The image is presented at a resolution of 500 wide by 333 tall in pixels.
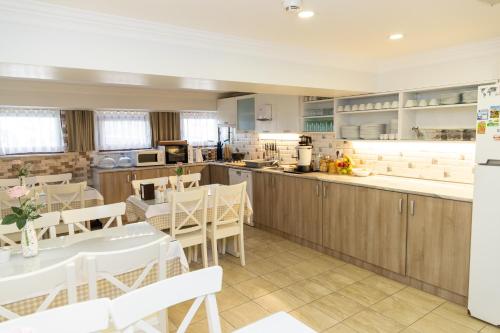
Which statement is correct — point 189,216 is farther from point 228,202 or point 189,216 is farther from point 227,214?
point 227,214

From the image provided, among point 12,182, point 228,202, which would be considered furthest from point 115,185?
point 228,202

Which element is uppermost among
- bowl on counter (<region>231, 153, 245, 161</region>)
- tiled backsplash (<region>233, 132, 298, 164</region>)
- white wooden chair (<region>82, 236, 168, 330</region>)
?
tiled backsplash (<region>233, 132, 298, 164</region>)

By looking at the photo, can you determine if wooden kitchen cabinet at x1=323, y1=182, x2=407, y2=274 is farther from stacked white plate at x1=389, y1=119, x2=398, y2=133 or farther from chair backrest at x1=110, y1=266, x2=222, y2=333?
chair backrest at x1=110, y1=266, x2=222, y2=333

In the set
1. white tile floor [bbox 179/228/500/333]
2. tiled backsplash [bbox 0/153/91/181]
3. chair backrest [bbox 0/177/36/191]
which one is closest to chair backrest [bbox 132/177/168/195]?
white tile floor [bbox 179/228/500/333]

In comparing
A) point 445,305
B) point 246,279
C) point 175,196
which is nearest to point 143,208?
point 175,196

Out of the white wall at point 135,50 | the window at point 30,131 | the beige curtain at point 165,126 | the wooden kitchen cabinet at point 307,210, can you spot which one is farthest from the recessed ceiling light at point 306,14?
the window at point 30,131

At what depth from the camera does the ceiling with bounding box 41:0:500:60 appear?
2.33 meters

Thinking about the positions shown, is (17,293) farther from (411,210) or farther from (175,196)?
(411,210)

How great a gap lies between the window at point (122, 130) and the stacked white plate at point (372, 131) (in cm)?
395

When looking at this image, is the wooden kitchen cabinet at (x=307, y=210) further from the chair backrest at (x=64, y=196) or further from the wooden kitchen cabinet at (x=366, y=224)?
the chair backrest at (x=64, y=196)

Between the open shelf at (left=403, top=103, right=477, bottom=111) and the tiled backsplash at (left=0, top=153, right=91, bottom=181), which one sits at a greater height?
the open shelf at (left=403, top=103, right=477, bottom=111)

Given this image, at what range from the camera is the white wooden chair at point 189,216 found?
10.8ft

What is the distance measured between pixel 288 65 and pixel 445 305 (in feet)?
8.63

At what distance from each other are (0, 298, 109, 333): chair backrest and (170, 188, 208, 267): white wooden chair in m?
2.08
